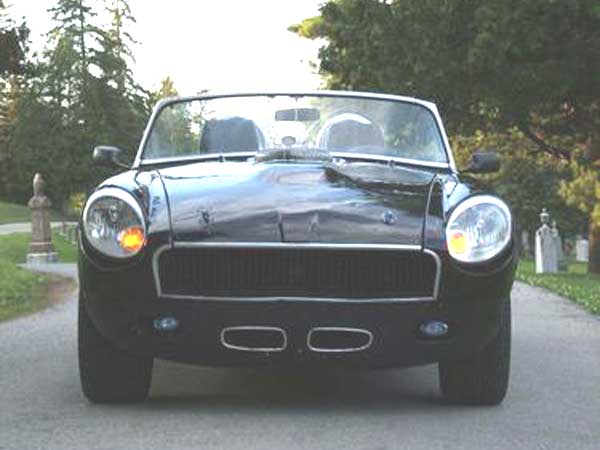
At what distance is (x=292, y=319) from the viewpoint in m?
4.96

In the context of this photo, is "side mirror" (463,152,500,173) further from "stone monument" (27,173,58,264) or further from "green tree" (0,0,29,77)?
"green tree" (0,0,29,77)

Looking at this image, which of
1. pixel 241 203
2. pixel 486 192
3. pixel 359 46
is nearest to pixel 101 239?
pixel 241 203

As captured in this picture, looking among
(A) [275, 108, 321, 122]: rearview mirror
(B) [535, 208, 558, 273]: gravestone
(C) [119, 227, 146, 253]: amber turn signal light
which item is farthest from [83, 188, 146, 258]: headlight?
(B) [535, 208, 558, 273]: gravestone

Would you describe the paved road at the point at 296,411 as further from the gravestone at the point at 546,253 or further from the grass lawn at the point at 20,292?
the gravestone at the point at 546,253

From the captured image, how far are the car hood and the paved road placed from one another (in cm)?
89

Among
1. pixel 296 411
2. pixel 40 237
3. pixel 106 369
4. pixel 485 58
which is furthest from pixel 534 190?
pixel 106 369

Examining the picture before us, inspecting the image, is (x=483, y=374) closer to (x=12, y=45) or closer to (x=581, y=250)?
(x=12, y=45)

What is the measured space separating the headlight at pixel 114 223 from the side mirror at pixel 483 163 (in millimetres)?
2170

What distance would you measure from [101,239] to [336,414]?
145 centimetres

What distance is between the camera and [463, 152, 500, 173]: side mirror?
633cm

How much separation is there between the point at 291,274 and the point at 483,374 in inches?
47.3

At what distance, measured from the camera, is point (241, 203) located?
202 inches

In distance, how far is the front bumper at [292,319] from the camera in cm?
496

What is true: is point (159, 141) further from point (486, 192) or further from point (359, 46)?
point (359, 46)
